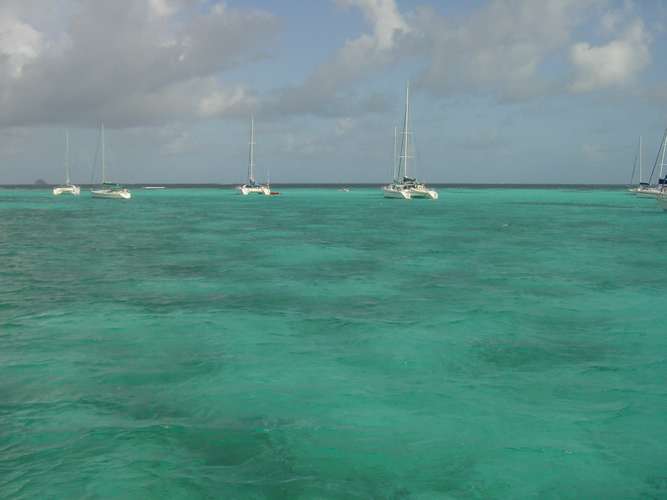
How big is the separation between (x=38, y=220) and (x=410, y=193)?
184ft

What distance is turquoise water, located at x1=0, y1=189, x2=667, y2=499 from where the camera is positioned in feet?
28.1

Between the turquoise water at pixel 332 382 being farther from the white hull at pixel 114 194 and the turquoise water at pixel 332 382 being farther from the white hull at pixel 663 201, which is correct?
the white hull at pixel 114 194

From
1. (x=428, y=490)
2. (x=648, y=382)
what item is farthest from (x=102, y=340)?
(x=648, y=382)

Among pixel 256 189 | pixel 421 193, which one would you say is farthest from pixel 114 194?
pixel 421 193

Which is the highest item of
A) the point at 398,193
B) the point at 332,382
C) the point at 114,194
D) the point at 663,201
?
the point at 398,193

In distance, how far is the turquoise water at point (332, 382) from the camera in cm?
856

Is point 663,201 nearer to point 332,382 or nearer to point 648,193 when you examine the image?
point 648,193

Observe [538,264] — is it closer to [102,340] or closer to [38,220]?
[102,340]

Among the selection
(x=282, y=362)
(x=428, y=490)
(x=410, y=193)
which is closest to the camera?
(x=428, y=490)

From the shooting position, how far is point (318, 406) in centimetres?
1108

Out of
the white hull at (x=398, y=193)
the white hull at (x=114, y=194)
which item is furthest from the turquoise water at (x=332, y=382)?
the white hull at (x=114, y=194)

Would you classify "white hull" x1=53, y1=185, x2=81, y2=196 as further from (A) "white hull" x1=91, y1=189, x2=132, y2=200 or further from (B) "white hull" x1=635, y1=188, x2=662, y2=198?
(B) "white hull" x1=635, y1=188, x2=662, y2=198

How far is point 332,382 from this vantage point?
1231 cm

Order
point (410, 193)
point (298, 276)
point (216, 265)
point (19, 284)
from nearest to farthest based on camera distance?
point (19, 284) → point (298, 276) → point (216, 265) → point (410, 193)
